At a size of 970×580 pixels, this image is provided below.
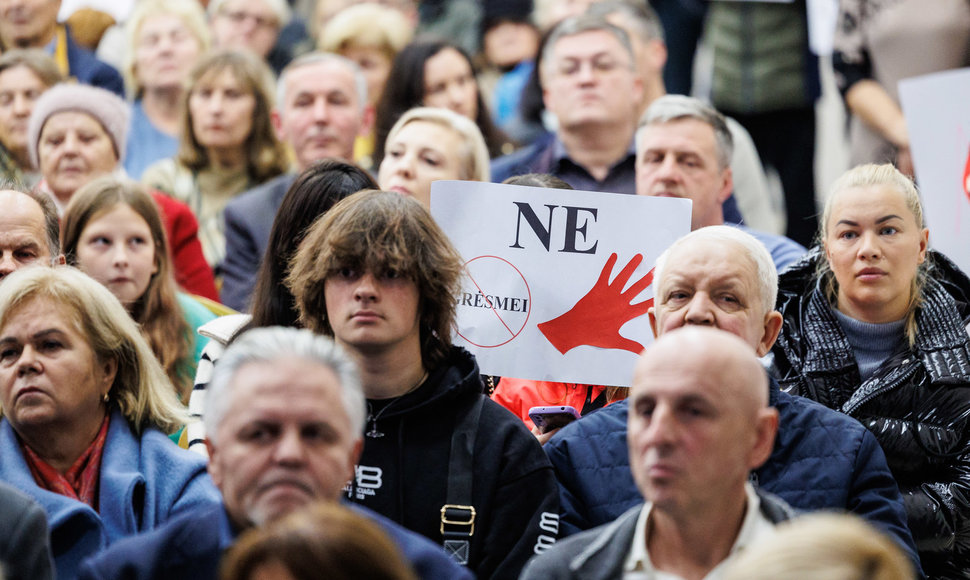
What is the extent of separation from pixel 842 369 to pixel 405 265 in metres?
1.57

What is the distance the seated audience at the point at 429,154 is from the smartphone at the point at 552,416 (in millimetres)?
1781

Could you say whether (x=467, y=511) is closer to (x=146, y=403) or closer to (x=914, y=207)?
(x=146, y=403)

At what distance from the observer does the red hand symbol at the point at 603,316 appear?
517 centimetres

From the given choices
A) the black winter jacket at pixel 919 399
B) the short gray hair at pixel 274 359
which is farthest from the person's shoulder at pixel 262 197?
the short gray hair at pixel 274 359

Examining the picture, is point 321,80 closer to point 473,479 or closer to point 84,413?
point 84,413

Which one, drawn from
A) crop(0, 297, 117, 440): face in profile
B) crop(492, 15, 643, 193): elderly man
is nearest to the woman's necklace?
crop(0, 297, 117, 440): face in profile

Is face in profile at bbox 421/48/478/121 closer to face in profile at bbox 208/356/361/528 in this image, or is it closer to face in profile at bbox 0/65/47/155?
face in profile at bbox 0/65/47/155

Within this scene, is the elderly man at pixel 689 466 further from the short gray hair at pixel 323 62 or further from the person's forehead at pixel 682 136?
the short gray hair at pixel 323 62

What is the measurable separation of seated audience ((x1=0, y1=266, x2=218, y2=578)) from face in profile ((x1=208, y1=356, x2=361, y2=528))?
3.30ft

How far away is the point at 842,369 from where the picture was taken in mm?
5109

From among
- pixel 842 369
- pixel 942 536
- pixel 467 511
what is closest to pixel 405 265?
pixel 467 511

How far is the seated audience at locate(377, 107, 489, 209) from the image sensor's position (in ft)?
21.4

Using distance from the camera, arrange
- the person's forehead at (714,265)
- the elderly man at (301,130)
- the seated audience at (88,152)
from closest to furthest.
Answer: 1. the person's forehead at (714,265)
2. the seated audience at (88,152)
3. the elderly man at (301,130)

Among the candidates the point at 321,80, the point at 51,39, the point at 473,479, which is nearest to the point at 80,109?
the point at 321,80
